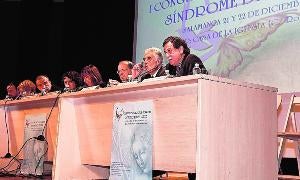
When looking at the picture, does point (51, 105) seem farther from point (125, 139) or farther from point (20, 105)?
point (125, 139)

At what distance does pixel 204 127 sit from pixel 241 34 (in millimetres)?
2184

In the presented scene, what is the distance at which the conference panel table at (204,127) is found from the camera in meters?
1.87

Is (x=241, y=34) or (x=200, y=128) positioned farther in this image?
(x=241, y=34)

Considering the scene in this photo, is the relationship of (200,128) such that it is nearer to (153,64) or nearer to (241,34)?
(153,64)

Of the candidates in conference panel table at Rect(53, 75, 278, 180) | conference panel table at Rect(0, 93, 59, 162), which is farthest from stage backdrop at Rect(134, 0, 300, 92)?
conference panel table at Rect(0, 93, 59, 162)

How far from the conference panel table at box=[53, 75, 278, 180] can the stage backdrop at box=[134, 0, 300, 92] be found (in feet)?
4.53

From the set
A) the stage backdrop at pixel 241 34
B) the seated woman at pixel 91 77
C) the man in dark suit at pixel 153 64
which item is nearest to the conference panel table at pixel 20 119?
the seated woman at pixel 91 77

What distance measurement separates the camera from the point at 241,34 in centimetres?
384

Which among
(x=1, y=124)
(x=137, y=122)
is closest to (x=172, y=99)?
(x=137, y=122)

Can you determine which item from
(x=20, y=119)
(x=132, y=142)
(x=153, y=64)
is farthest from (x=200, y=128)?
(x=20, y=119)

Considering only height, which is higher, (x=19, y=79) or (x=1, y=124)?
(x=19, y=79)

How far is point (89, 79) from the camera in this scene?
11.6 feet

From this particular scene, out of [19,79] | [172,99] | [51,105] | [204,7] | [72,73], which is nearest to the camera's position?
[172,99]

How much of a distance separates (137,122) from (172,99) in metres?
0.22
